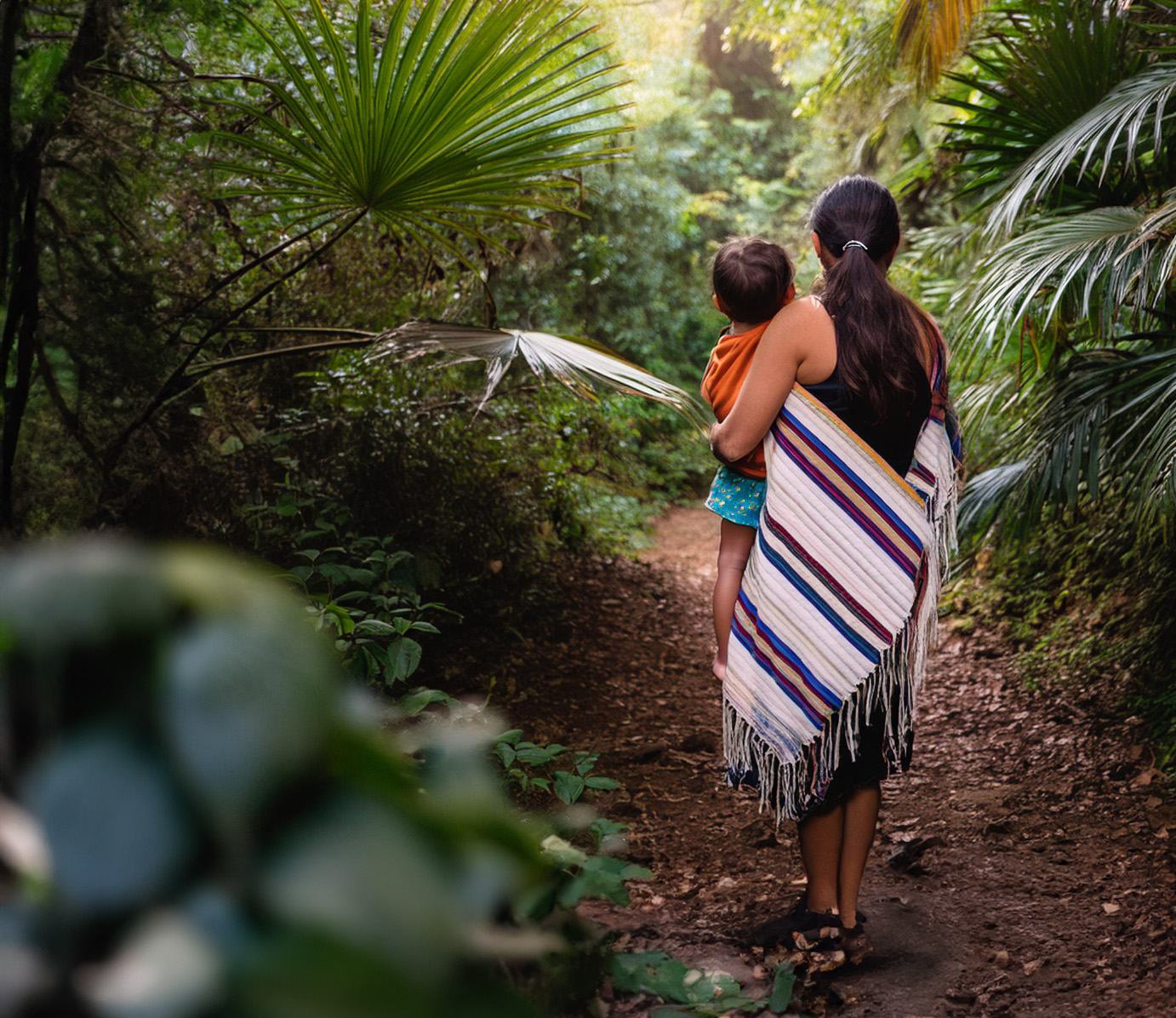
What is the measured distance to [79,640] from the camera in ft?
1.35

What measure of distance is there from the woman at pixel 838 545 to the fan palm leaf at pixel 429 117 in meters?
0.85

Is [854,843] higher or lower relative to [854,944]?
higher

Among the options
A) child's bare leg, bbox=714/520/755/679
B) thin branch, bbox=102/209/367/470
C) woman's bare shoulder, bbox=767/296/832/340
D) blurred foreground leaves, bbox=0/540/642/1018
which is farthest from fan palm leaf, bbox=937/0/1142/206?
blurred foreground leaves, bbox=0/540/642/1018

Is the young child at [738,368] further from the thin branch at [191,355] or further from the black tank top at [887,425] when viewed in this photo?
the thin branch at [191,355]

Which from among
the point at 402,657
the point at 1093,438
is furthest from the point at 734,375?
the point at 1093,438

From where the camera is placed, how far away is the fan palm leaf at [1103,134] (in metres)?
2.77

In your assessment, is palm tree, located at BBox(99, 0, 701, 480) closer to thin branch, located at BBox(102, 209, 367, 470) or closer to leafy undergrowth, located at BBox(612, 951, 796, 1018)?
thin branch, located at BBox(102, 209, 367, 470)

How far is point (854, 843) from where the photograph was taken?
2.18 meters

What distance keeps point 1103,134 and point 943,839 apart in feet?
7.67

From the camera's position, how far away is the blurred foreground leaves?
0.36m

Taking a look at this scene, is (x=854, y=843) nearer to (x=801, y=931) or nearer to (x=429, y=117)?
(x=801, y=931)

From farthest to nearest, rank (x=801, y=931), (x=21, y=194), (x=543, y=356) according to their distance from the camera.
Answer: (x=21, y=194) < (x=543, y=356) < (x=801, y=931)

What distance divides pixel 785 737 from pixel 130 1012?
192 cm

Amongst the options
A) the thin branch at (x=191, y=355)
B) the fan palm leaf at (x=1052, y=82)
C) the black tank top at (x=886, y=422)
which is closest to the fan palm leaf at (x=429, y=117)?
the thin branch at (x=191, y=355)
